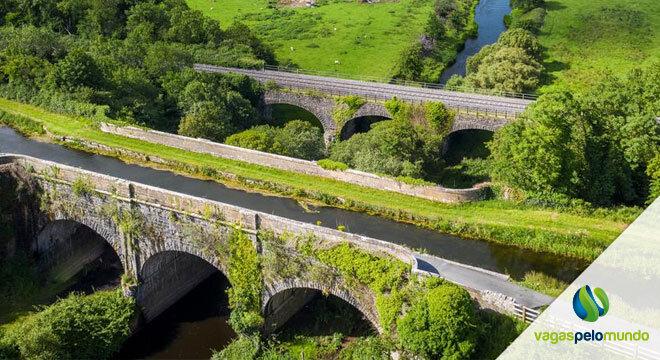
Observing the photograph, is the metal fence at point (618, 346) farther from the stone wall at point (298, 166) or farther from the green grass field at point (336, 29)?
the green grass field at point (336, 29)

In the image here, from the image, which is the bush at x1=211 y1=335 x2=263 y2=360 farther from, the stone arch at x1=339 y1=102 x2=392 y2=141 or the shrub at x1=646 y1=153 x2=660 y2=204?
the stone arch at x1=339 y1=102 x2=392 y2=141

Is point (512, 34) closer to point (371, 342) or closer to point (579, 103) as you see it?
point (579, 103)

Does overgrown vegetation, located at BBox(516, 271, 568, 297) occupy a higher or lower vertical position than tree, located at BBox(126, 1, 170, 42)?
lower

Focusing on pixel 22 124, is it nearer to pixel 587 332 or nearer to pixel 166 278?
pixel 166 278

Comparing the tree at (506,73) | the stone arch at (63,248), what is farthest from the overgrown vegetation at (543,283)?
the tree at (506,73)

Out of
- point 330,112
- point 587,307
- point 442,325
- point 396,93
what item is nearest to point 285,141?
point 330,112

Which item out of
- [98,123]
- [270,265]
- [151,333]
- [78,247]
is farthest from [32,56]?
[270,265]

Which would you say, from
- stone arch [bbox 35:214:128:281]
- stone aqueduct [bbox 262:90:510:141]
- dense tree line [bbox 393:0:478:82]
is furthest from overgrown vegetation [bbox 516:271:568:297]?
dense tree line [bbox 393:0:478:82]

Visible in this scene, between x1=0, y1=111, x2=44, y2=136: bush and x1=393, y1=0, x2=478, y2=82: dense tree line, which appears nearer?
x1=0, y1=111, x2=44, y2=136: bush
